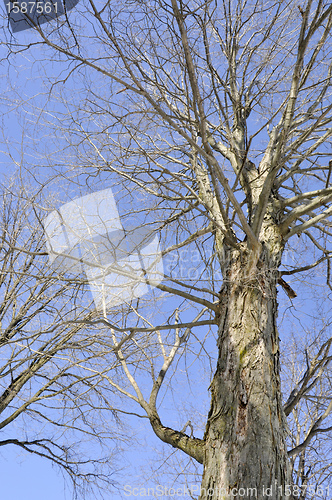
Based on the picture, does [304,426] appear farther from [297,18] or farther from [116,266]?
[297,18]

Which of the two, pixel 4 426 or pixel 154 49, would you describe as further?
pixel 4 426

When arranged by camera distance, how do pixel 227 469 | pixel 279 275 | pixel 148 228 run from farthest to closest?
pixel 148 228, pixel 279 275, pixel 227 469

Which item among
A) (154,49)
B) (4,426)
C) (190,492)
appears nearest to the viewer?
(154,49)

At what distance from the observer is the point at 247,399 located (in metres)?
2.69

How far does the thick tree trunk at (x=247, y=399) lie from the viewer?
7.98ft

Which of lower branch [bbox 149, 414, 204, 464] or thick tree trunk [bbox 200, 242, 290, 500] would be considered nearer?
thick tree trunk [bbox 200, 242, 290, 500]

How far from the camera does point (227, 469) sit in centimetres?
249

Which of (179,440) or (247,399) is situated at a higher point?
(247,399)

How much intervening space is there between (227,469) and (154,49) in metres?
2.82

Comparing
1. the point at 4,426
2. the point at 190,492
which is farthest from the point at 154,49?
the point at 4,426

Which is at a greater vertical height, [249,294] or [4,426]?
[249,294]

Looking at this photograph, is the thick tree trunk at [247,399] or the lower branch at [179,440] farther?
the lower branch at [179,440]

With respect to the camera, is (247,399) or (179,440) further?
(179,440)

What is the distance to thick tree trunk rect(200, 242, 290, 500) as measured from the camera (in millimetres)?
2432
